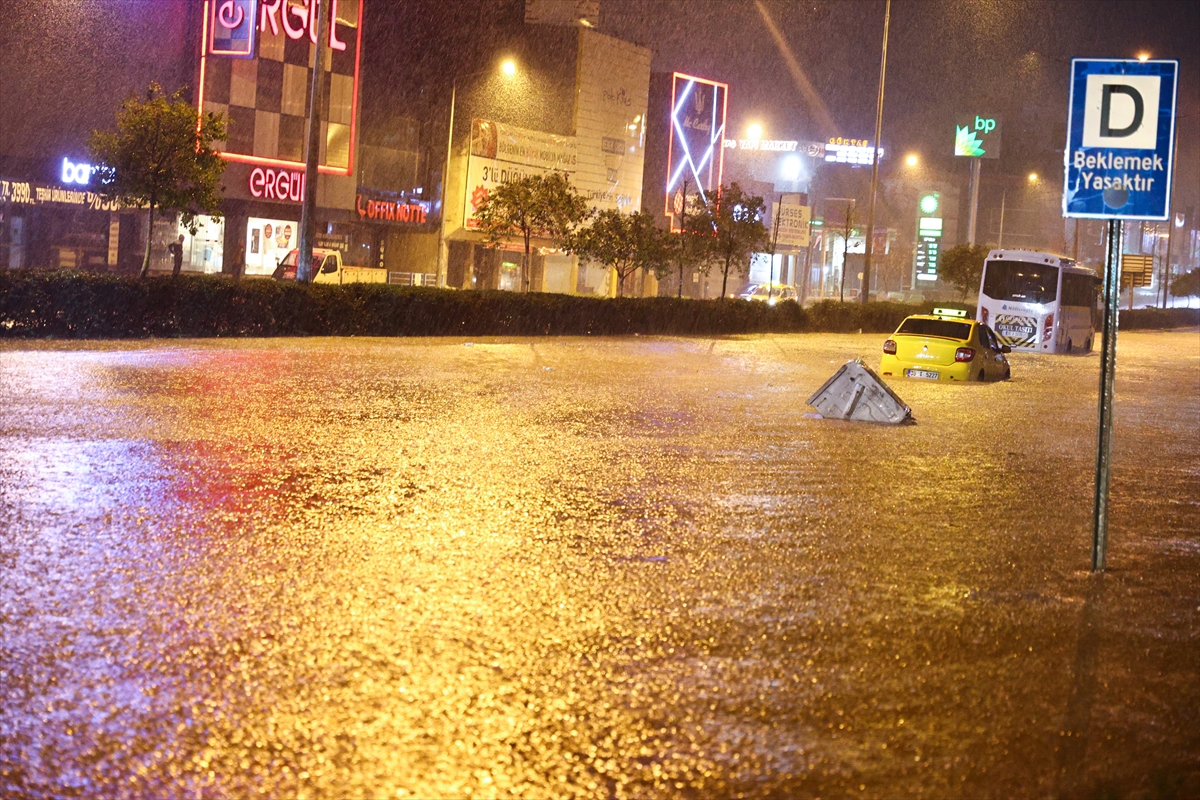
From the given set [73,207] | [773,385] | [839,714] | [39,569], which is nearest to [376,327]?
[773,385]

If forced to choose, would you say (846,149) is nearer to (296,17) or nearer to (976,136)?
(976,136)

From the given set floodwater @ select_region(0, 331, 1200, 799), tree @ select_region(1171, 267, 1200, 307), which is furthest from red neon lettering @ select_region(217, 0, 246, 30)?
tree @ select_region(1171, 267, 1200, 307)

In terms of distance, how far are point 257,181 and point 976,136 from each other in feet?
243

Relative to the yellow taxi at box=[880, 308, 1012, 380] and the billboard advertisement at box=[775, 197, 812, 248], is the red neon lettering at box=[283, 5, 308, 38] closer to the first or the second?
the yellow taxi at box=[880, 308, 1012, 380]

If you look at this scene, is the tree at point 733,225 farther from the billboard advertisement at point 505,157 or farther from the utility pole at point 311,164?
the utility pole at point 311,164

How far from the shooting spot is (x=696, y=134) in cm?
6988

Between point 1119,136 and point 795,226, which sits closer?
point 1119,136

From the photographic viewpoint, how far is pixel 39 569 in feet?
23.0

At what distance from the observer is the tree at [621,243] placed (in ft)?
140

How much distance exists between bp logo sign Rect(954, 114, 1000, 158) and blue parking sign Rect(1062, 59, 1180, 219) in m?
99.7

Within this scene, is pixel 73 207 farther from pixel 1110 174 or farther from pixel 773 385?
pixel 1110 174

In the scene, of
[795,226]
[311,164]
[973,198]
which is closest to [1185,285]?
[973,198]

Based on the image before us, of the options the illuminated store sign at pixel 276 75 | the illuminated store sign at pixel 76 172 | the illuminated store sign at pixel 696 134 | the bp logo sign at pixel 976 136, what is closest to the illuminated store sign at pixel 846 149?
the bp logo sign at pixel 976 136

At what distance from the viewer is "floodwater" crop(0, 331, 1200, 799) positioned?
456cm
